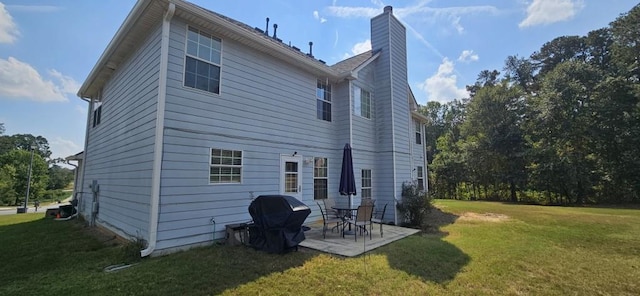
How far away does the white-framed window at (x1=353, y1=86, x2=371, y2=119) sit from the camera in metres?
10.5

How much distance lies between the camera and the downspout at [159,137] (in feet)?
17.5

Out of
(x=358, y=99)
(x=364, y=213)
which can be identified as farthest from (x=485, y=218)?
(x=364, y=213)

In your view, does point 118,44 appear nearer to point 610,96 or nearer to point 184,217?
point 184,217

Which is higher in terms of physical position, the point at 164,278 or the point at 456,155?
the point at 456,155

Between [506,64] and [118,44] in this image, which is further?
[506,64]

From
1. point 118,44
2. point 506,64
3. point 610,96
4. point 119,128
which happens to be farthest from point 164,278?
point 506,64

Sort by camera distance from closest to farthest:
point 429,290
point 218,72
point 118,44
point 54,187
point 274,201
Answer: point 429,290
point 274,201
point 218,72
point 118,44
point 54,187

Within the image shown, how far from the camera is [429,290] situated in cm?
404

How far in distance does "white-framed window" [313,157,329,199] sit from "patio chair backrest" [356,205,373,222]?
2.48 meters

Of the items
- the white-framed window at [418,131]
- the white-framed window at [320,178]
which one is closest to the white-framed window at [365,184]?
the white-framed window at [320,178]

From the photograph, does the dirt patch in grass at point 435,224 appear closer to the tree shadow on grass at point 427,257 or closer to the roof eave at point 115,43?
the tree shadow on grass at point 427,257

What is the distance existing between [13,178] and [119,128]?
45699mm

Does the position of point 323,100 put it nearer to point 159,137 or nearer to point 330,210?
point 330,210

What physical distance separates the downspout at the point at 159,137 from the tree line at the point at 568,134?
23.8 m
